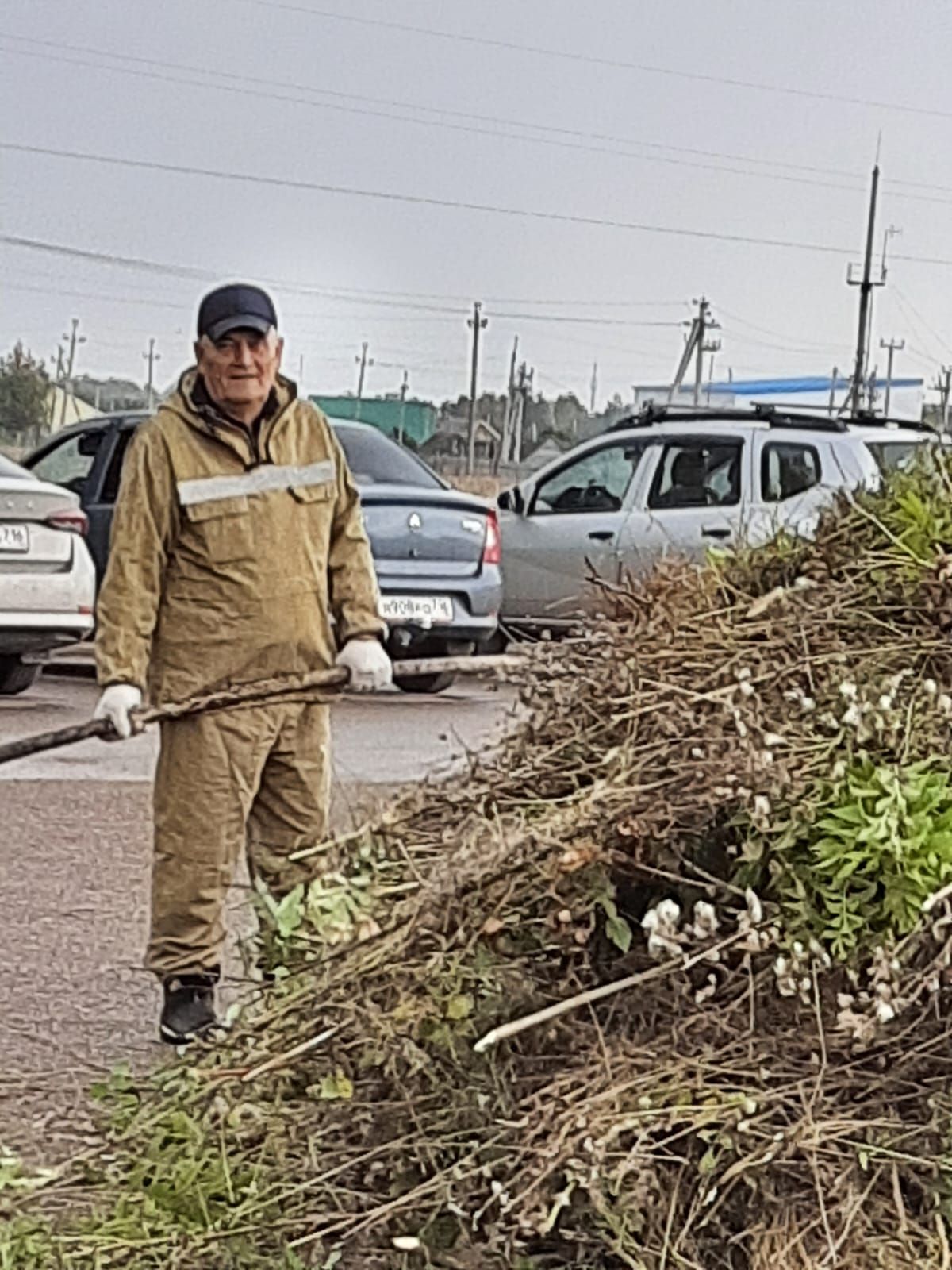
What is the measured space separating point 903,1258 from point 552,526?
451 inches

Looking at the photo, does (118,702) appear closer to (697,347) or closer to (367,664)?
(367,664)

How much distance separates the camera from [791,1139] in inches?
104

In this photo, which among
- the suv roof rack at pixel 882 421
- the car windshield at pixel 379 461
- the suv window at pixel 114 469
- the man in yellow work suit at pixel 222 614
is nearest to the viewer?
the man in yellow work suit at pixel 222 614

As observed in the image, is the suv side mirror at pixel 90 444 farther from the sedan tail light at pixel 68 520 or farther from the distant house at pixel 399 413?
the distant house at pixel 399 413

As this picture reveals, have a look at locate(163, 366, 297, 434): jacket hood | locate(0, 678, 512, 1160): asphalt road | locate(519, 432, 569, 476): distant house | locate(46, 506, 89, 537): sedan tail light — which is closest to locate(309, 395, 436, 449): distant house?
locate(519, 432, 569, 476): distant house

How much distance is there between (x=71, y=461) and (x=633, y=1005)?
11.7 meters

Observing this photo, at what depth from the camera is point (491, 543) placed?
1254cm

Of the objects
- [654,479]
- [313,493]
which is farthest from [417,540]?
[313,493]

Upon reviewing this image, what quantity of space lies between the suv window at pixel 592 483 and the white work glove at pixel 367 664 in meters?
8.97

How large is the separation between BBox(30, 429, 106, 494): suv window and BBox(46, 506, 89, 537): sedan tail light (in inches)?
89.8

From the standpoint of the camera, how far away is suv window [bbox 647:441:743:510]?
1291cm

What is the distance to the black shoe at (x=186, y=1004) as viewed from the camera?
4.86m

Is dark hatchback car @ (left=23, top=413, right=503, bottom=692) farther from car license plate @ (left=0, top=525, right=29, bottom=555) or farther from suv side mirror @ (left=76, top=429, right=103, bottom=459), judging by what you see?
car license plate @ (left=0, top=525, right=29, bottom=555)

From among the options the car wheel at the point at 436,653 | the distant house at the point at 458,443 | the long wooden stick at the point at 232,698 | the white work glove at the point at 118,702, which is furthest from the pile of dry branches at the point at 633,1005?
the distant house at the point at 458,443
